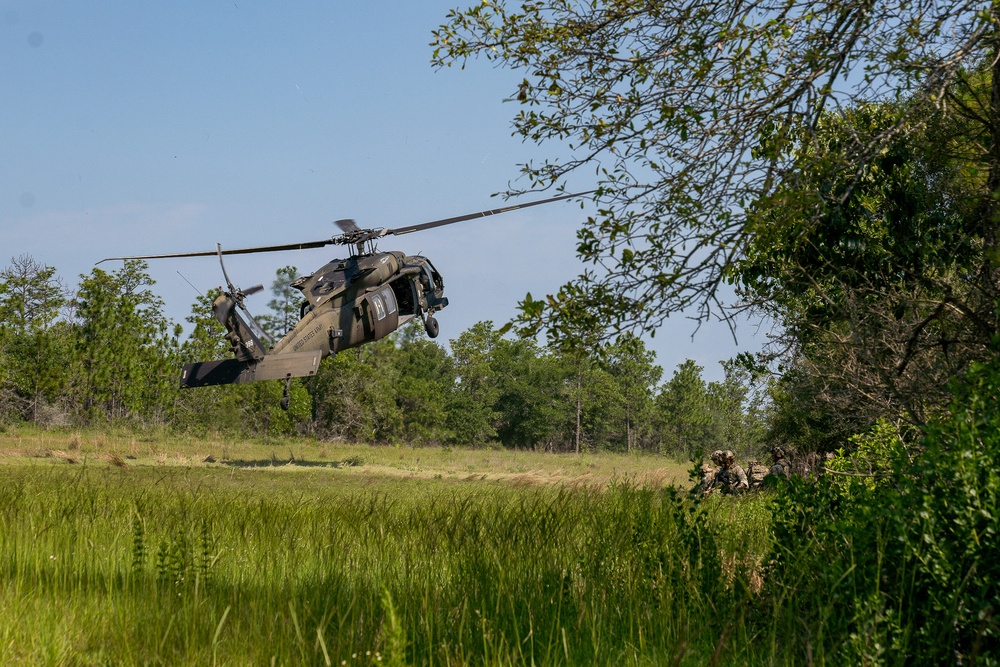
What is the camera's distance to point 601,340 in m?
5.70

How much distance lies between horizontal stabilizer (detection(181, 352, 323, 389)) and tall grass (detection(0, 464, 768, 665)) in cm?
1574

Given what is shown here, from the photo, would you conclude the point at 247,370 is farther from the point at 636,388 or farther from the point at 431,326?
the point at 636,388

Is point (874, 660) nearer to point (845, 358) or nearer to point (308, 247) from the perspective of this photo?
point (845, 358)

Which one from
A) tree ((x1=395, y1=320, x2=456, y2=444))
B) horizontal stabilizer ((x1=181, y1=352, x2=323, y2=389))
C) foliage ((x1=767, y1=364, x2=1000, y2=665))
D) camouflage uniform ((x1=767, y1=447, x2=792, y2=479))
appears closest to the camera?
foliage ((x1=767, y1=364, x2=1000, y2=665))

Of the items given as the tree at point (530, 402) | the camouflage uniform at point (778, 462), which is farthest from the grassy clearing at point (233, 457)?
the tree at point (530, 402)

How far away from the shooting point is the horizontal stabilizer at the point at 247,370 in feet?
73.6

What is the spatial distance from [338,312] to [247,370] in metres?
2.91

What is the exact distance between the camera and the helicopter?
74.1ft

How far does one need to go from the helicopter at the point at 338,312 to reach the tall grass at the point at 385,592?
16.0 m

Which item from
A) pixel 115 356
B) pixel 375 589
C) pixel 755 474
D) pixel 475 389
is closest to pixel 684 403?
pixel 475 389

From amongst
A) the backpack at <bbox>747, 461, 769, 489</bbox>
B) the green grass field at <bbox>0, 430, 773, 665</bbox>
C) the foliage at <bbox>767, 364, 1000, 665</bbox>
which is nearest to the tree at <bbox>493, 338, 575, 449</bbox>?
the backpack at <bbox>747, 461, 769, 489</bbox>

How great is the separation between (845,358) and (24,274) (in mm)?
50015

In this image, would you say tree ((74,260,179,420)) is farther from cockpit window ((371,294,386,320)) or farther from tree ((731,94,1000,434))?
tree ((731,94,1000,434))

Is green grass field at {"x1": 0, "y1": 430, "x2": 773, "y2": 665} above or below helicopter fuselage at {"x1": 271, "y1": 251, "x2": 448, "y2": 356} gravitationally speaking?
below
